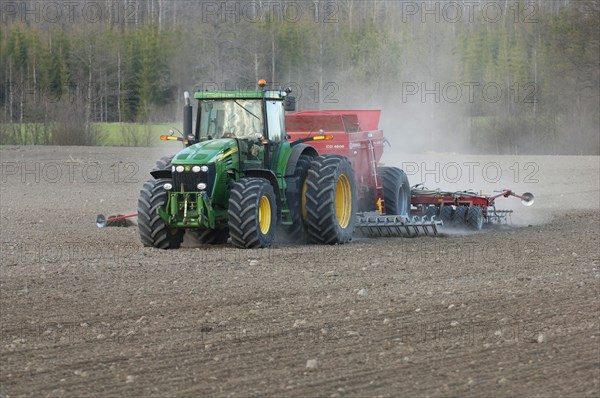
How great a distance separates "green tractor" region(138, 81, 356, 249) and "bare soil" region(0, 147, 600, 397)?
38 centimetres

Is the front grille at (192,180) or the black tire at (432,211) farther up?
the front grille at (192,180)

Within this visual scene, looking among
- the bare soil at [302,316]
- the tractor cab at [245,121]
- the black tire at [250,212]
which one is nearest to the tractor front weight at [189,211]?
the black tire at [250,212]

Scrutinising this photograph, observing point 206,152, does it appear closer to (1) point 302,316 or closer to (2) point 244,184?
(2) point 244,184

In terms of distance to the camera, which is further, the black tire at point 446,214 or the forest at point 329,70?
the forest at point 329,70

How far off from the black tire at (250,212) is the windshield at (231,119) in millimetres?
1000

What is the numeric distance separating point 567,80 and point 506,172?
15.4 metres

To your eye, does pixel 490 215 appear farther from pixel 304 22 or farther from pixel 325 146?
pixel 304 22

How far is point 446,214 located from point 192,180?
18.4 ft

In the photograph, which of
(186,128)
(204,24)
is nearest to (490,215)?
(186,128)

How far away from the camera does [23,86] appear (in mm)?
A: 37938

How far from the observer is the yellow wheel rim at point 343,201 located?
1562cm

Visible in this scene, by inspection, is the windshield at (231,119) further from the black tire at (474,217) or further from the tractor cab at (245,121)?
the black tire at (474,217)

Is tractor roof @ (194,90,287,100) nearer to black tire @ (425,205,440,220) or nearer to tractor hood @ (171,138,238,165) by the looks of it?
tractor hood @ (171,138,238,165)

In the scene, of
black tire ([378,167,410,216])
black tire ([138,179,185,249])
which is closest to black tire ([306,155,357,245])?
black tire ([138,179,185,249])
